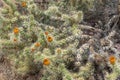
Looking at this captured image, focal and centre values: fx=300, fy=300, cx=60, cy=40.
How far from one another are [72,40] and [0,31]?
0.99 meters

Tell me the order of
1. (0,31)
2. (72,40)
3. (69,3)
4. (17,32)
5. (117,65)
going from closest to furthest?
(117,65) → (17,32) → (72,40) → (0,31) → (69,3)

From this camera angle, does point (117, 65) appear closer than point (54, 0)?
Yes

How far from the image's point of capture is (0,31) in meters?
3.91

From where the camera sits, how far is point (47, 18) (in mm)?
4051

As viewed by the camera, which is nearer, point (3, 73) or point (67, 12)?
point (3, 73)

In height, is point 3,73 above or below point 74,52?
below

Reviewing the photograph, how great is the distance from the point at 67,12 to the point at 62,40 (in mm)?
709

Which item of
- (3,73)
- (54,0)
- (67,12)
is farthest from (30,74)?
(54,0)

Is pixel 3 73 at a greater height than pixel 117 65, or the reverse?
pixel 117 65

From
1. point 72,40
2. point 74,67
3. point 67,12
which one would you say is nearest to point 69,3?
point 67,12

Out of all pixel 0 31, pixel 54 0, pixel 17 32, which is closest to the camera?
pixel 17 32

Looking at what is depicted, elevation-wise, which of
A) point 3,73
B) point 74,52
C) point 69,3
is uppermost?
point 69,3

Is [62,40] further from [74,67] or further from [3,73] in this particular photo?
[3,73]

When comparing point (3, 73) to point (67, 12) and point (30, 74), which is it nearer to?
point (30, 74)
